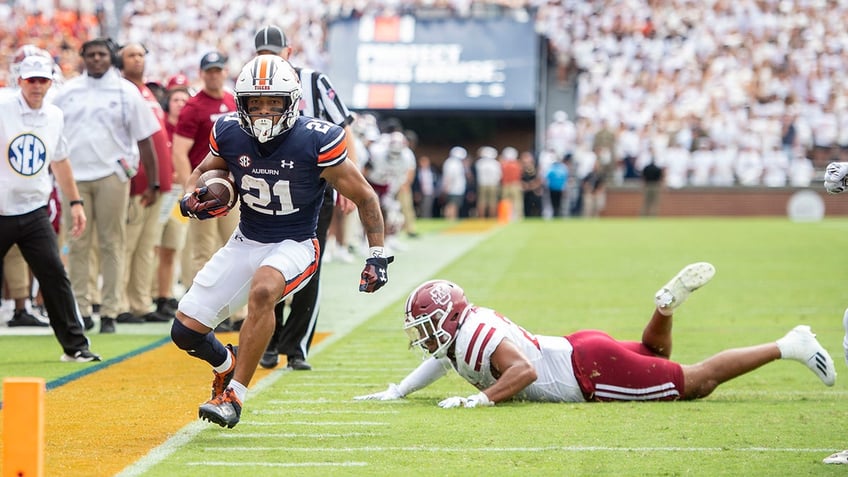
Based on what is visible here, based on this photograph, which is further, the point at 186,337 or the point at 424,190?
the point at 424,190

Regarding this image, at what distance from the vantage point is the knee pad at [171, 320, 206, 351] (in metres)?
5.82

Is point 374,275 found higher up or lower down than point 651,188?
higher up

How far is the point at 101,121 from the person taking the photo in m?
9.66

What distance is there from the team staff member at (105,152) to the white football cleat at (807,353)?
5010 millimetres

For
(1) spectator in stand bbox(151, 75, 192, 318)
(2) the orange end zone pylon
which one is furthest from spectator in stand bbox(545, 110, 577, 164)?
(2) the orange end zone pylon

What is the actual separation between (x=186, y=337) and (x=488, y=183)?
25375mm

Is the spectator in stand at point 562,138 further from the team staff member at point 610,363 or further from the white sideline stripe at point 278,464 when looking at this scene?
the white sideline stripe at point 278,464

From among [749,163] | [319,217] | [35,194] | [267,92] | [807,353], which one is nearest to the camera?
[267,92]

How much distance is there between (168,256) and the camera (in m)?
11.1

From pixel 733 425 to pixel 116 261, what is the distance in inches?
206

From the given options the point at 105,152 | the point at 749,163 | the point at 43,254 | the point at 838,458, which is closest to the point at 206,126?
the point at 105,152

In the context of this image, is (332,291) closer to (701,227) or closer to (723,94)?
(701,227)

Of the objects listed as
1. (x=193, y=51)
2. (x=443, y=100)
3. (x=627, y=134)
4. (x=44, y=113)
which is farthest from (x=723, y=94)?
(x=44, y=113)

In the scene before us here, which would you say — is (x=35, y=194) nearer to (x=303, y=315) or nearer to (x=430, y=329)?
(x=303, y=315)
